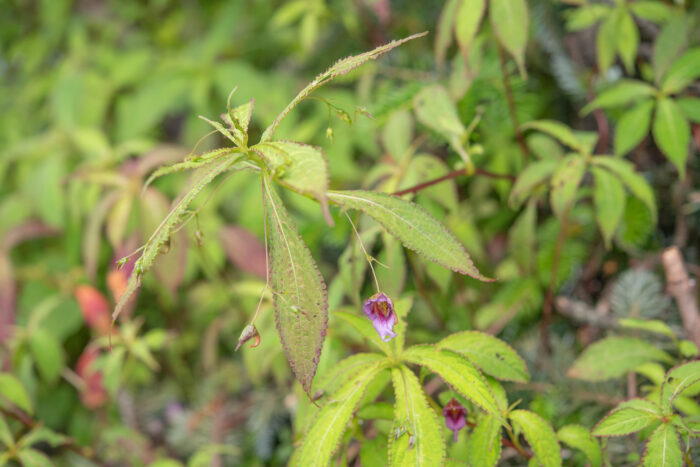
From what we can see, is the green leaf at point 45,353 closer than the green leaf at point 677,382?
No

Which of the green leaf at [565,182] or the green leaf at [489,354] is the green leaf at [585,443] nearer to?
the green leaf at [489,354]

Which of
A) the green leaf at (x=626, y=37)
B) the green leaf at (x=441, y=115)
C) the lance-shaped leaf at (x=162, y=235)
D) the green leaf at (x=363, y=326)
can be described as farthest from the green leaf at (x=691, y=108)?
the lance-shaped leaf at (x=162, y=235)

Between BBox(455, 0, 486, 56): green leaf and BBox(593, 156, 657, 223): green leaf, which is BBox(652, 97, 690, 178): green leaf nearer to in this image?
BBox(593, 156, 657, 223): green leaf

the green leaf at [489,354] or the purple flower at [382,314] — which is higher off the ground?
the purple flower at [382,314]

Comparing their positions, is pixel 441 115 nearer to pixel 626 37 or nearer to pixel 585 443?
pixel 626 37

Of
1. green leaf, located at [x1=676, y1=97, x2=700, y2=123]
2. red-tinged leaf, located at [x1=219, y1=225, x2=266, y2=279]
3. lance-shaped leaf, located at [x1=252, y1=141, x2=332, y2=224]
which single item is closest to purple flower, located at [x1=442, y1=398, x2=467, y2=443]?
lance-shaped leaf, located at [x1=252, y1=141, x2=332, y2=224]

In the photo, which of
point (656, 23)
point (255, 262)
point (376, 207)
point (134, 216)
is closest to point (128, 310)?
point (134, 216)
